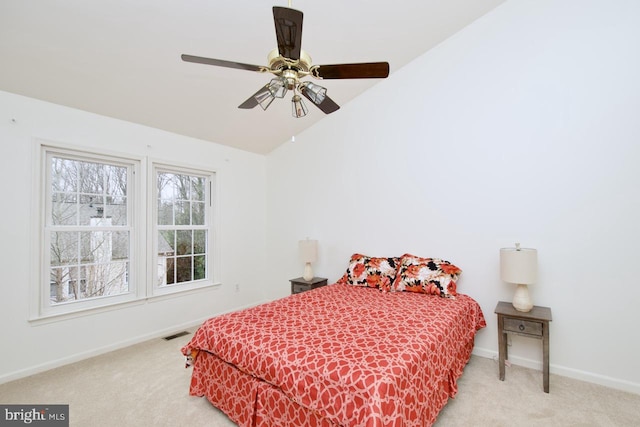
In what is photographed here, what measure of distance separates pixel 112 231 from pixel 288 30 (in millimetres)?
2960

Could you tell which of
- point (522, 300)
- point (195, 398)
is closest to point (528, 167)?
point (522, 300)

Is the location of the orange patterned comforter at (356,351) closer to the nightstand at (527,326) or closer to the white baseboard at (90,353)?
the nightstand at (527,326)

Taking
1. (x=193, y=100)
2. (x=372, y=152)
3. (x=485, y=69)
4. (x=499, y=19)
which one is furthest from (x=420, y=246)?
(x=193, y=100)

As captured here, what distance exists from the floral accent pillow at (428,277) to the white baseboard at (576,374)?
690 mm

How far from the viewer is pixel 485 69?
2910 millimetres

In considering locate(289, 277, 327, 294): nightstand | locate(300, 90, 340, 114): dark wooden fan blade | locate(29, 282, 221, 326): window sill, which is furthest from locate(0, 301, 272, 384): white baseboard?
locate(300, 90, 340, 114): dark wooden fan blade

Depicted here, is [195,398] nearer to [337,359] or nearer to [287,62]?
[337,359]

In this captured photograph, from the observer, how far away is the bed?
4.60 ft

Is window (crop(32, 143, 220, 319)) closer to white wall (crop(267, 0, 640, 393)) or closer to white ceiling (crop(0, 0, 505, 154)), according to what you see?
white ceiling (crop(0, 0, 505, 154))

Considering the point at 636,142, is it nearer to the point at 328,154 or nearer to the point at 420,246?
the point at 420,246

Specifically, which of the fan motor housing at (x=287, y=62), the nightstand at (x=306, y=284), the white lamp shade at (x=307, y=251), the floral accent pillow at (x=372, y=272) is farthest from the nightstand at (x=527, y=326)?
the fan motor housing at (x=287, y=62)

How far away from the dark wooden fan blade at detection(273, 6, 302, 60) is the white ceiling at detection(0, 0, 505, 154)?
3.38 ft

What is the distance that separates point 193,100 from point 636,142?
12.9ft

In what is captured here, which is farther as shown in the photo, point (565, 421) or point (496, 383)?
point (496, 383)
